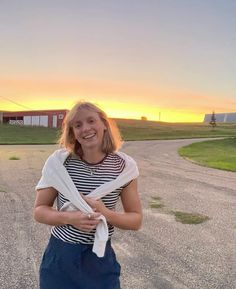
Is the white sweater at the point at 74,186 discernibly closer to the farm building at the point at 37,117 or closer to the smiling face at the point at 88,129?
the smiling face at the point at 88,129

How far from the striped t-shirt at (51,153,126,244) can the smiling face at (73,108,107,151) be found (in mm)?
109

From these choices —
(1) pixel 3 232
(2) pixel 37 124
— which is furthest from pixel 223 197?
(2) pixel 37 124

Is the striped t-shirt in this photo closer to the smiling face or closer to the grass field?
the smiling face

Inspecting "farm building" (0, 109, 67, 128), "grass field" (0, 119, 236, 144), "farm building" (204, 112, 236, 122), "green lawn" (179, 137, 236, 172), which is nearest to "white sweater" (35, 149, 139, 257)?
"green lawn" (179, 137, 236, 172)

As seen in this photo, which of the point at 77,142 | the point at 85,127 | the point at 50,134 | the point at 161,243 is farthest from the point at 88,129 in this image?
the point at 50,134

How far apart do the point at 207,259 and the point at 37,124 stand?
54763 millimetres

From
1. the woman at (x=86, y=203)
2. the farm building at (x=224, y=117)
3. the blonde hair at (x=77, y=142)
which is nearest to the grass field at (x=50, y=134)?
the blonde hair at (x=77, y=142)

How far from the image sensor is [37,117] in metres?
58.8

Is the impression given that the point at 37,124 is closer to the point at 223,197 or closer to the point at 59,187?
the point at 223,197

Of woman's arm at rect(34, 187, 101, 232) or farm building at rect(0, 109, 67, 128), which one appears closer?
woman's arm at rect(34, 187, 101, 232)

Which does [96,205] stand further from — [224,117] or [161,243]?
[224,117]

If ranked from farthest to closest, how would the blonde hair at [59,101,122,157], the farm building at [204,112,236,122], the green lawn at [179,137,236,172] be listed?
the farm building at [204,112,236,122], the green lawn at [179,137,236,172], the blonde hair at [59,101,122,157]

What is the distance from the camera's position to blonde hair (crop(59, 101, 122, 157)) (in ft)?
8.69

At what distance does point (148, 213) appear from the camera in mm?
7504
